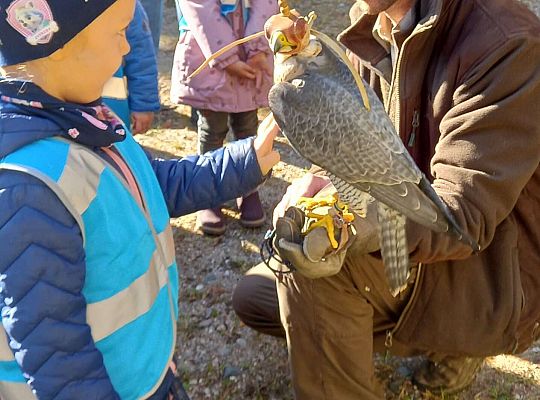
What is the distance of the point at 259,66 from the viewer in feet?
11.3

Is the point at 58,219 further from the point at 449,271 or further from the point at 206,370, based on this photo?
the point at 206,370

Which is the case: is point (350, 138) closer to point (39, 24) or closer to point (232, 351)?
point (39, 24)

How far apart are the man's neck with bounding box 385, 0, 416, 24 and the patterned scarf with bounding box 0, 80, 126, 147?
3.63 feet

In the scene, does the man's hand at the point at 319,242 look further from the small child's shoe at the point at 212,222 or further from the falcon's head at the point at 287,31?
the small child's shoe at the point at 212,222

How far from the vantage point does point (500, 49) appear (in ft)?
6.13

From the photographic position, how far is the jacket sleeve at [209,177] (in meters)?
1.75

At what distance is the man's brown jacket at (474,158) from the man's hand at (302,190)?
0.32 meters

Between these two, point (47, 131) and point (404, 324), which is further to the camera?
point (404, 324)

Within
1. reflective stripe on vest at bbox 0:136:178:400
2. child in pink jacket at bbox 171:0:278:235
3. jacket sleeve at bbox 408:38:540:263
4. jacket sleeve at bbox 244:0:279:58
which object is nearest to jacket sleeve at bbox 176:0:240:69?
child in pink jacket at bbox 171:0:278:235

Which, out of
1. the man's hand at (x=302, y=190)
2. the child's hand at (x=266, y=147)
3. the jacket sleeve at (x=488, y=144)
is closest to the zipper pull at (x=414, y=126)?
the jacket sleeve at (x=488, y=144)

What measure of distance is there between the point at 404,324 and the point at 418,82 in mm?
802

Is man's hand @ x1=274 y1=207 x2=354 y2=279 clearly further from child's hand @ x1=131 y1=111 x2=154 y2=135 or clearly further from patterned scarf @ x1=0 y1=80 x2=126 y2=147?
child's hand @ x1=131 y1=111 x2=154 y2=135

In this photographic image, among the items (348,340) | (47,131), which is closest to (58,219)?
(47,131)

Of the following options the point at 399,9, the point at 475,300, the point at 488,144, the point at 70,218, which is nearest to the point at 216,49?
the point at 399,9
